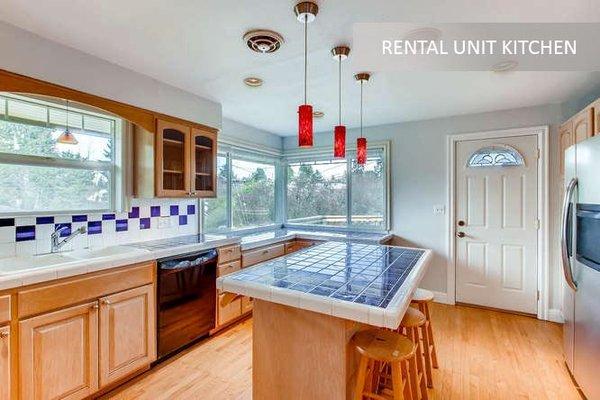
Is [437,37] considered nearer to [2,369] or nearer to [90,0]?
[90,0]

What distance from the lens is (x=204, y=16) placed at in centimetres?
165

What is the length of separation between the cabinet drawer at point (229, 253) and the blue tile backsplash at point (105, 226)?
0.56m

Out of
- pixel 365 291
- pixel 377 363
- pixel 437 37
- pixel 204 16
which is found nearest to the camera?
pixel 365 291

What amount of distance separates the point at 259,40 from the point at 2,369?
222 cm

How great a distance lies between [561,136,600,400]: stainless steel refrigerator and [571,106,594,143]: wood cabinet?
1.32 ft

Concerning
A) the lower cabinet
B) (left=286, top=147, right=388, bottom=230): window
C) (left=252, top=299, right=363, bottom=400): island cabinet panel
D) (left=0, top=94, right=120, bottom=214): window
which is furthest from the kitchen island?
(left=286, top=147, right=388, bottom=230): window

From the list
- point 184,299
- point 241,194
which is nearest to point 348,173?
point 241,194

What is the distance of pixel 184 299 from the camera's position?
252cm

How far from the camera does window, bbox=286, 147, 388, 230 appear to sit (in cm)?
412

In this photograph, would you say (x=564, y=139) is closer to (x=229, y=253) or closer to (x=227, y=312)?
(x=229, y=253)

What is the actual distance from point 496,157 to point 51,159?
418cm

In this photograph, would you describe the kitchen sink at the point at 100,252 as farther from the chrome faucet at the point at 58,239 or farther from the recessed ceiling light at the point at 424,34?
the recessed ceiling light at the point at 424,34

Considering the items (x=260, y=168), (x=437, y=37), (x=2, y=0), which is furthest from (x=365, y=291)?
(x=260, y=168)

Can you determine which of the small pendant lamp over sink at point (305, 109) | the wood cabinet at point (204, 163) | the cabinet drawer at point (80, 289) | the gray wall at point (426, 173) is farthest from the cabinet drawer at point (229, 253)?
the gray wall at point (426, 173)
